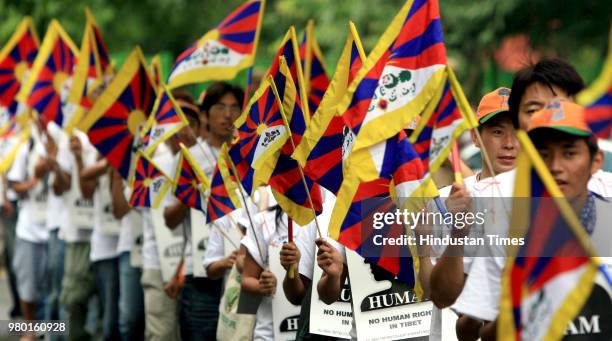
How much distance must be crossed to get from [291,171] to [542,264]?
115 inches

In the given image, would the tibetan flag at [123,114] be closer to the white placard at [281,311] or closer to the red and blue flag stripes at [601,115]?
the white placard at [281,311]

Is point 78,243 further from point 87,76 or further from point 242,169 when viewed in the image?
point 242,169

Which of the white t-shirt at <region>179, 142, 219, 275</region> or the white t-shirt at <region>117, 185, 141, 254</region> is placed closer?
the white t-shirt at <region>179, 142, 219, 275</region>

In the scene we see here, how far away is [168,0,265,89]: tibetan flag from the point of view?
9953 mm

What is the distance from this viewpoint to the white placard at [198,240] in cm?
882

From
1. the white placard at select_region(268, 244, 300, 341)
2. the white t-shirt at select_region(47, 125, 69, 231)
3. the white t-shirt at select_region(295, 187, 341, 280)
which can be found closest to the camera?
the white t-shirt at select_region(295, 187, 341, 280)

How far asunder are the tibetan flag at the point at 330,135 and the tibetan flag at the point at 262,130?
1.40 feet

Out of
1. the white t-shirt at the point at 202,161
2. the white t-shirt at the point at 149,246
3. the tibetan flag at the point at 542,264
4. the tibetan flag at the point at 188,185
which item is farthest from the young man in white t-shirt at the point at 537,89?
the white t-shirt at the point at 149,246

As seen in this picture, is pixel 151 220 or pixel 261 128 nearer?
pixel 261 128

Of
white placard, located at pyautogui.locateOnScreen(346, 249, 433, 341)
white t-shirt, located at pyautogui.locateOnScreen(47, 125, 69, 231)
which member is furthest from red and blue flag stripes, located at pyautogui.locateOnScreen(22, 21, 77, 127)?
white placard, located at pyautogui.locateOnScreen(346, 249, 433, 341)

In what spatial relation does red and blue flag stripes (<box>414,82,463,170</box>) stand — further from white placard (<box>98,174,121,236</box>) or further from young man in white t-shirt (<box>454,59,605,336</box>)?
white placard (<box>98,174,121,236</box>)

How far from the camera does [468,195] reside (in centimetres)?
489

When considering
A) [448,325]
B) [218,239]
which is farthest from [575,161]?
[218,239]

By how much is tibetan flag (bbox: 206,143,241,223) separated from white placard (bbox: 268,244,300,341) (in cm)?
72
